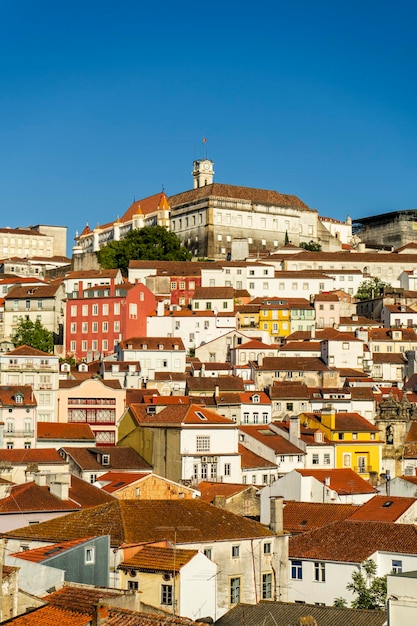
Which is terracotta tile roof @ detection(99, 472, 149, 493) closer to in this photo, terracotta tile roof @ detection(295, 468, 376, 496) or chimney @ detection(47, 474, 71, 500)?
chimney @ detection(47, 474, 71, 500)

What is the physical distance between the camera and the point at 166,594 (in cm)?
3006

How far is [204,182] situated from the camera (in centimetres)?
16500

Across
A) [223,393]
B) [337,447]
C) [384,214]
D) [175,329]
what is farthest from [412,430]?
[384,214]

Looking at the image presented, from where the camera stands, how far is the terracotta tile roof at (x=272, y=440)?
64062 millimetres

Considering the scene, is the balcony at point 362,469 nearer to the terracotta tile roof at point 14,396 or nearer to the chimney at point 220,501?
the terracotta tile roof at point 14,396

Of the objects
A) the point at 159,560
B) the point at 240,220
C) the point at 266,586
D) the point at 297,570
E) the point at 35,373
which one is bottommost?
the point at 266,586

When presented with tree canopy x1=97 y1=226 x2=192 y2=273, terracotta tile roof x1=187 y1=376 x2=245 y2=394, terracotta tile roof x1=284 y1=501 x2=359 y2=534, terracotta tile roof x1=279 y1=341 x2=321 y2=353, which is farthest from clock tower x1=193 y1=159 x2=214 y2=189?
terracotta tile roof x1=284 y1=501 x2=359 y2=534

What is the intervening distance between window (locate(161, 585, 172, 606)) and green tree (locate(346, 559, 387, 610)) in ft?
16.5

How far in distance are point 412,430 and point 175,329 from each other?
31770 millimetres

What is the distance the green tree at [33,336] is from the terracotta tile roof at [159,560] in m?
65.4

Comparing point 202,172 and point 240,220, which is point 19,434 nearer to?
point 240,220

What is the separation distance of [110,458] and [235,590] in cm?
2207

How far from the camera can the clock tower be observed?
541 ft

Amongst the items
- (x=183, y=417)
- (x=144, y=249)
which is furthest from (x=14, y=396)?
(x=144, y=249)
